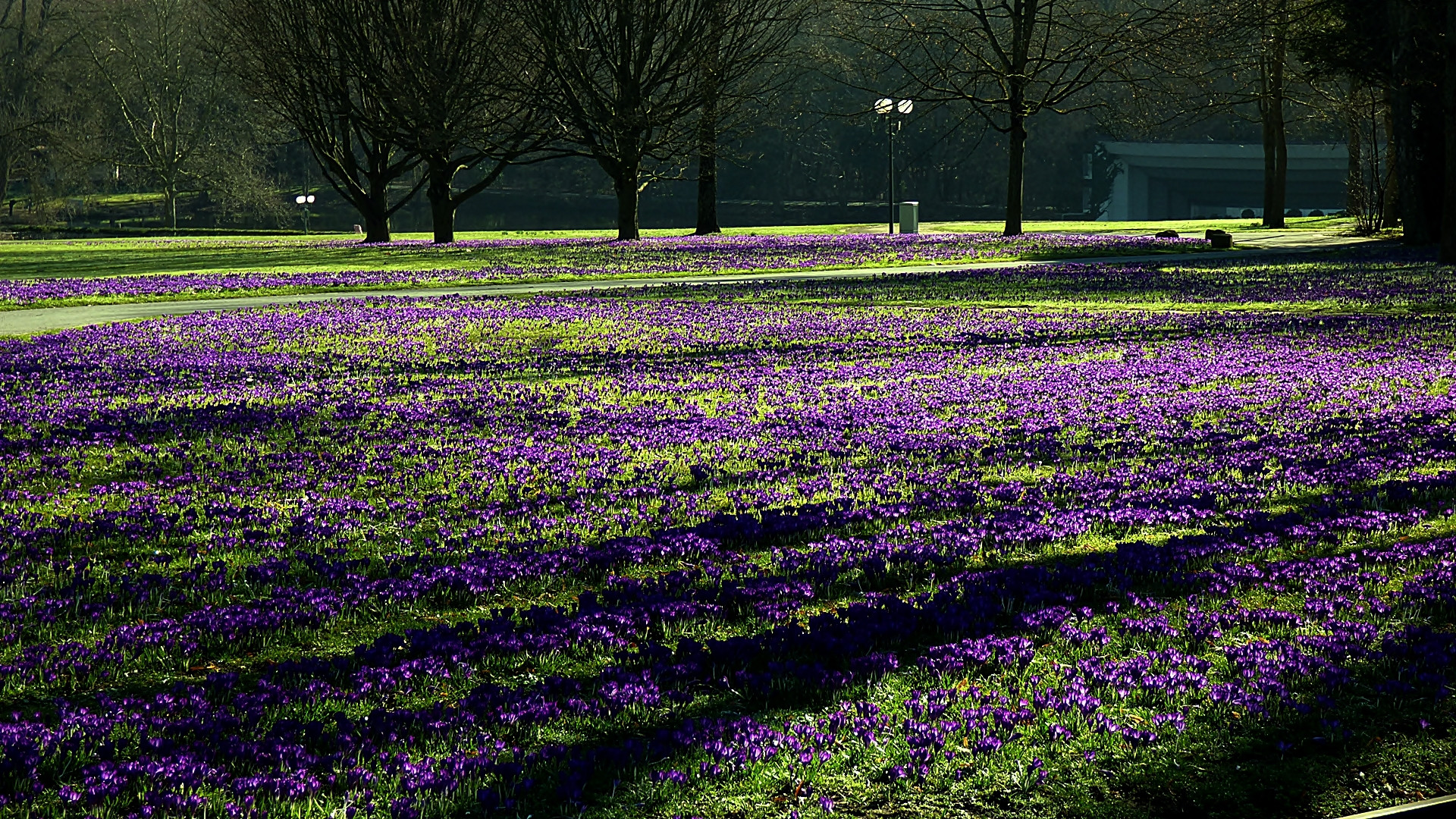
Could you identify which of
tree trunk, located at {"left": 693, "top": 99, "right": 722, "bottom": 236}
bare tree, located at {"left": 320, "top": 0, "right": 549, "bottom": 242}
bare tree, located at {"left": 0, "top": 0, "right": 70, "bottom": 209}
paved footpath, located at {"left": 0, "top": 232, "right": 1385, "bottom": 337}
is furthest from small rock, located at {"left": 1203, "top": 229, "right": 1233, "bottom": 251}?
bare tree, located at {"left": 0, "top": 0, "right": 70, "bottom": 209}

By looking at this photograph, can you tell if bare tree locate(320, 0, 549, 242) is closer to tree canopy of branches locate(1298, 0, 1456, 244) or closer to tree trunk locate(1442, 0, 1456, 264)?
tree canopy of branches locate(1298, 0, 1456, 244)

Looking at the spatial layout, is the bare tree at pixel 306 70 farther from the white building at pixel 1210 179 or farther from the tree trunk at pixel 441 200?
the white building at pixel 1210 179

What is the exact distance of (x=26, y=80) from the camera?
79.5 meters

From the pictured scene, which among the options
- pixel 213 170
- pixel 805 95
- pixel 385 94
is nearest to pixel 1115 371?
pixel 385 94

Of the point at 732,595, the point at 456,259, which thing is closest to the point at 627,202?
the point at 456,259

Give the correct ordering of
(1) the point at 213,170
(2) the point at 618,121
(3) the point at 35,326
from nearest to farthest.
Result: (3) the point at 35,326, (2) the point at 618,121, (1) the point at 213,170

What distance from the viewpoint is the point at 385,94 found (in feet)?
132

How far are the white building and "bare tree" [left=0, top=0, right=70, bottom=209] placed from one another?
257 feet

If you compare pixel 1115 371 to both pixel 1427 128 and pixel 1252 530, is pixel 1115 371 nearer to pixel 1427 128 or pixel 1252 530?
pixel 1252 530

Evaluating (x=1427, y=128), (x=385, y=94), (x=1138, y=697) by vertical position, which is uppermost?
(x=385, y=94)

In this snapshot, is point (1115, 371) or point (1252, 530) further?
point (1115, 371)

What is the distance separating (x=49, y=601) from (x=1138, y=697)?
4.65 metres

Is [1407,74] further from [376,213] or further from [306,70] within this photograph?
[376,213]

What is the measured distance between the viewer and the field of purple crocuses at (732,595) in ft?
12.2
